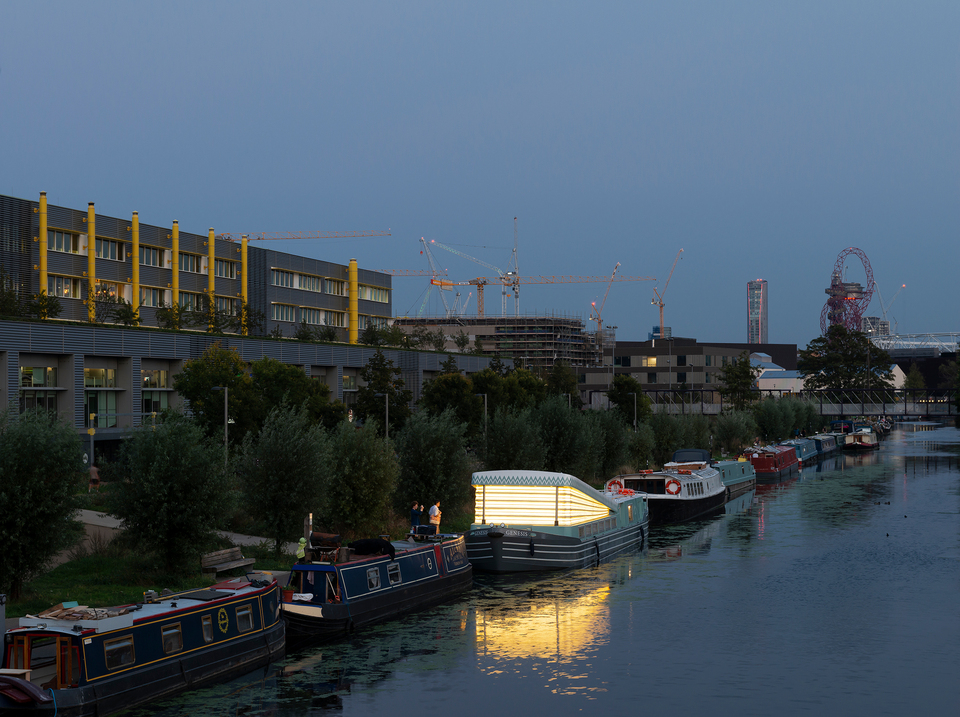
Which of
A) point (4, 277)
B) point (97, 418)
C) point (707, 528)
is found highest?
point (4, 277)

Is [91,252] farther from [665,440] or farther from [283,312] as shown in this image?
[665,440]

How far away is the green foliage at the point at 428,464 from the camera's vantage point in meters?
57.3

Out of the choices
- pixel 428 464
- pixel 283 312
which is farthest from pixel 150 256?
pixel 428 464

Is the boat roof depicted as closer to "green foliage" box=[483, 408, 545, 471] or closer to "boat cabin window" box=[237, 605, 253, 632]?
"green foliage" box=[483, 408, 545, 471]

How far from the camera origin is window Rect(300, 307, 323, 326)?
573ft

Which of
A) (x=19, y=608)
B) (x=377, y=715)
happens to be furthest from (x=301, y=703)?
(x=19, y=608)

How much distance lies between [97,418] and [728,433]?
85.4m

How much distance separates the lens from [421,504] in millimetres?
57969

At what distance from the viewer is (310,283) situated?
177 meters

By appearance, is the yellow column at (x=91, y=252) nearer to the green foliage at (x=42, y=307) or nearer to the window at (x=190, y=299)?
Answer: the green foliage at (x=42, y=307)

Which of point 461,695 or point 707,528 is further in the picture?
point 707,528

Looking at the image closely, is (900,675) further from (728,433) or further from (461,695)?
(728,433)

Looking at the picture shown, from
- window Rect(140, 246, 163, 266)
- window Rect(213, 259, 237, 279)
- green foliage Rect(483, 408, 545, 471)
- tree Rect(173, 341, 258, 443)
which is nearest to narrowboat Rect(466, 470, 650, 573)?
green foliage Rect(483, 408, 545, 471)

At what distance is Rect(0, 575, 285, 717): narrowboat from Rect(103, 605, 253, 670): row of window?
3cm
